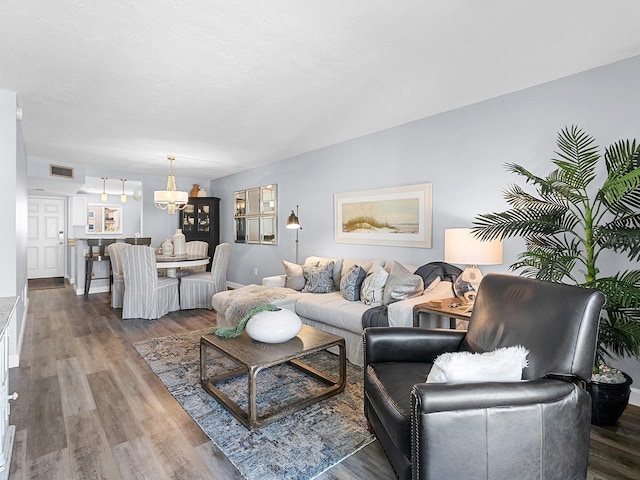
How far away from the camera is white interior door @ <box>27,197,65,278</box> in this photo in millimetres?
7941

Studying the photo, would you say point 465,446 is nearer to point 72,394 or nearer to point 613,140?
point 613,140

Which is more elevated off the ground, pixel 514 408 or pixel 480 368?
pixel 480 368

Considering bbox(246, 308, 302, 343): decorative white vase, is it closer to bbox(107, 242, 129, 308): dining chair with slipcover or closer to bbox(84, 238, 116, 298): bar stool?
bbox(107, 242, 129, 308): dining chair with slipcover

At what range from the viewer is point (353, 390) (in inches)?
101

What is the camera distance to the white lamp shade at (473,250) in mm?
2650

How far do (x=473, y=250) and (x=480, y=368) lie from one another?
1.52 metres

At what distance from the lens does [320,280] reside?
13.2 feet

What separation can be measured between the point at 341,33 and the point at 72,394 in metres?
3.13

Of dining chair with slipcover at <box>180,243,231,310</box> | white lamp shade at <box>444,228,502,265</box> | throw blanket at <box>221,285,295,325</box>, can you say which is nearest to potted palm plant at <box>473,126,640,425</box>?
white lamp shade at <box>444,228,502,265</box>

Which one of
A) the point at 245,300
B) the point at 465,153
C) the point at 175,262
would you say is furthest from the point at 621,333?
the point at 175,262

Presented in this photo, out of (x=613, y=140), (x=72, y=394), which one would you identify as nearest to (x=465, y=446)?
(x=613, y=140)

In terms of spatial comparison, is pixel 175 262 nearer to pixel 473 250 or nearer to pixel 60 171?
pixel 60 171

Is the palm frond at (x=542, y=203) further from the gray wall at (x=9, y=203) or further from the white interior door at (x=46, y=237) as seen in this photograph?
the white interior door at (x=46, y=237)

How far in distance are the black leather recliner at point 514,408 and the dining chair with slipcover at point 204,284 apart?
392cm
